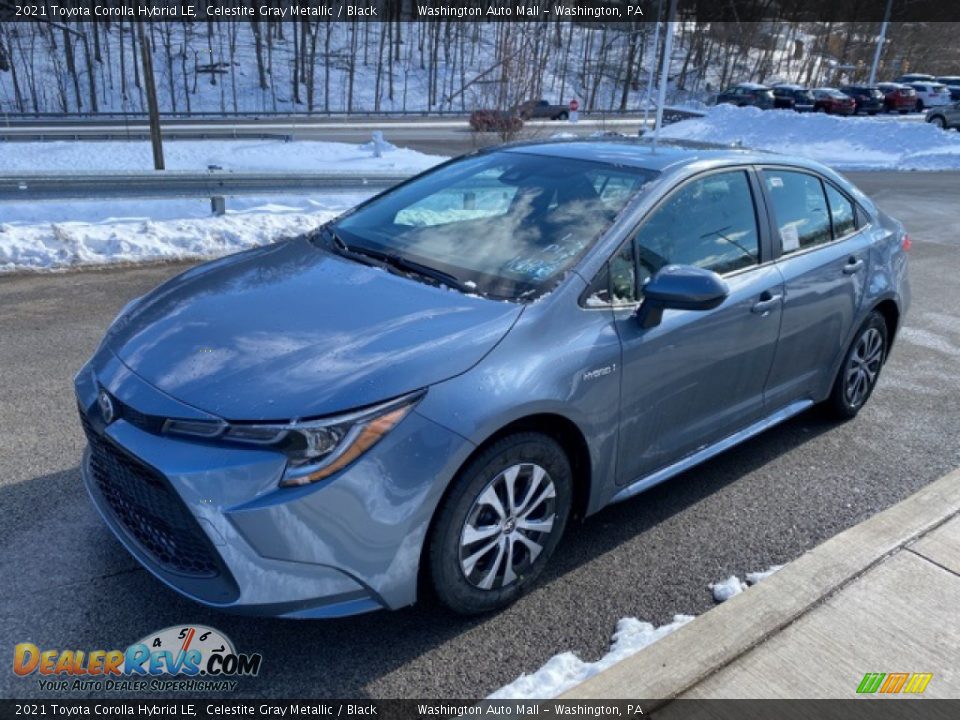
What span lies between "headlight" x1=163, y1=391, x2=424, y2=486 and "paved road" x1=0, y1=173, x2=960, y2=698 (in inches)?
30.5

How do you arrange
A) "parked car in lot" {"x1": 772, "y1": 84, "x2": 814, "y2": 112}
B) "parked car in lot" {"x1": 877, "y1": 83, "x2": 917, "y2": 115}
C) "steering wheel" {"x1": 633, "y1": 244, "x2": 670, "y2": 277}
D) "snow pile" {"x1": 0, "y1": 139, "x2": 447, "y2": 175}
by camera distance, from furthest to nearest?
"parked car in lot" {"x1": 877, "y1": 83, "x2": 917, "y2": 115}
"parked car in lot" {"x1": 772, "y1": 84, "x2": 814, "y2": 112}
"snow pile" {"x1": 0, "y1": 139, "x2": 447, "y2": 175}
"steering wheel" {"x1": 633, "y1": 244, "x2": 670, "y2": 277}

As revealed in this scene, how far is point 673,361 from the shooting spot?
307 centimetres

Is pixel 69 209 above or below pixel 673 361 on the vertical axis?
below

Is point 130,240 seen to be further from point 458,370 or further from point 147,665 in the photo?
point 458,370

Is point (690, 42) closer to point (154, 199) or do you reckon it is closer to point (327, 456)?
point (154, 199)

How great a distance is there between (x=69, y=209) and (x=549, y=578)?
26.1 ft

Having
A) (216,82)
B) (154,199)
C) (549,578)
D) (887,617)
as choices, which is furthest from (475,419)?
(216,82)

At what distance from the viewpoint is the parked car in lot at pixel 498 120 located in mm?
16172

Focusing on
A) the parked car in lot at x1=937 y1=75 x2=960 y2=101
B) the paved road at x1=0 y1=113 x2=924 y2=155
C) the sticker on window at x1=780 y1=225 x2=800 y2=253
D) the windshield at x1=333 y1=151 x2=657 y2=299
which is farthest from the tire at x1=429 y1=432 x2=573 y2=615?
the parked car in lot at x1=937 y1=75 x2=960 y2=101

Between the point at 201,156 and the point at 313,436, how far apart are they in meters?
21.9

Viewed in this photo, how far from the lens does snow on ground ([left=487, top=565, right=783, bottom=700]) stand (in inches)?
92.6

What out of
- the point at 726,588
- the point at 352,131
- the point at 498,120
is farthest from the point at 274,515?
the point at 352,131

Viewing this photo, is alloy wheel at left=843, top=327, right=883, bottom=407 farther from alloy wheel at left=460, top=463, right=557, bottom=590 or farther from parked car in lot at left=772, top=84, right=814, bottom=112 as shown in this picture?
parked car in lot at left=772, top=84, right=814, bottom=112

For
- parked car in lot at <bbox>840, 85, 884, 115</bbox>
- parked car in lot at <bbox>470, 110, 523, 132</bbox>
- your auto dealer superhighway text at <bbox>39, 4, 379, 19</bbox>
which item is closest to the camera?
parked car in lot at <bbox>470, 110, 523, 132</bbox>
